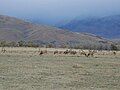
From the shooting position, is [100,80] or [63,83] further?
[100,80]

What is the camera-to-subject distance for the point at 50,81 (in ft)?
82.4

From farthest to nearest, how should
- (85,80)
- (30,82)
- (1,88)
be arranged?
(85,80)
(30,82)
(1,88)

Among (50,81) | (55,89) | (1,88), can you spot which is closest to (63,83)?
(50,81)

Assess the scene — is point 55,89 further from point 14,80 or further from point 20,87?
point 14,80

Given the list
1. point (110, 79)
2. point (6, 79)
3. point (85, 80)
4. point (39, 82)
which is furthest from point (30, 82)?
point (110, 79)

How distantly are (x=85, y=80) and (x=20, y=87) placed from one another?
5.76 meters

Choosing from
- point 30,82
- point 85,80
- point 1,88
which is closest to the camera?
point 1,88

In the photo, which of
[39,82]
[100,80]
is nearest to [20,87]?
[39,82]

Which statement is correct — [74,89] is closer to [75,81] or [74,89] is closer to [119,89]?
[119,89]

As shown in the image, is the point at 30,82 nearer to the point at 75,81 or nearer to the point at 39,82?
the point at 39,82

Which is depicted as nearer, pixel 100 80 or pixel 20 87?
pixel 20 87

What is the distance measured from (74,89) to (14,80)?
16.2 ft

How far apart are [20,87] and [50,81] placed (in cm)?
369

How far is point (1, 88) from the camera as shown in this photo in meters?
21.1
